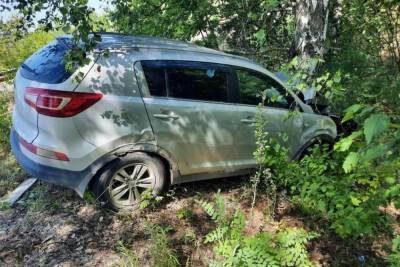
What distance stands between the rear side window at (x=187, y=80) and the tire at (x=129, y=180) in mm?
768

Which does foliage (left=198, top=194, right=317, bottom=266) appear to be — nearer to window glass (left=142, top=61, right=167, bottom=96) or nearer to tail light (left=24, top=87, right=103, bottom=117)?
window glass (left=142, top=61, right=167, bottom=96)

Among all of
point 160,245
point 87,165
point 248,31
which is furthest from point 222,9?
point 160,245

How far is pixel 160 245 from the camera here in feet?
12.2

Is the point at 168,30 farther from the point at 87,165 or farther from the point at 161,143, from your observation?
the point at 87,165

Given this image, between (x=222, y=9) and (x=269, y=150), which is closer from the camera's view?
(x=269, y=150)

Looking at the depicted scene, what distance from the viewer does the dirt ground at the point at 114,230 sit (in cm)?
388

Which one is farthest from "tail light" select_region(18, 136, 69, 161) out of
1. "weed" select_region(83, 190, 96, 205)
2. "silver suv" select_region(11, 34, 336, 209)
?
"weed" select_region(83, 190, 96, 205)

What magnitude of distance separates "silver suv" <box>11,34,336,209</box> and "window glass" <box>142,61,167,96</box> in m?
0.01

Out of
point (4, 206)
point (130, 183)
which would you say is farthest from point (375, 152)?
point (4, 206)

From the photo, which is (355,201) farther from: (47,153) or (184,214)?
(47,153)

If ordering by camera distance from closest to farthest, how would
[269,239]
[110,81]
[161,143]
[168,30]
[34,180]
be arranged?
[269,239] < [110,81] < [161,143] < [34,180] < [168,30]

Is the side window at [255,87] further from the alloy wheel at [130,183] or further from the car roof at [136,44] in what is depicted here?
the alloy wheel at [130,183]

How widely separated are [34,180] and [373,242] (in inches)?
164

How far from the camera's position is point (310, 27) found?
5.55 m
